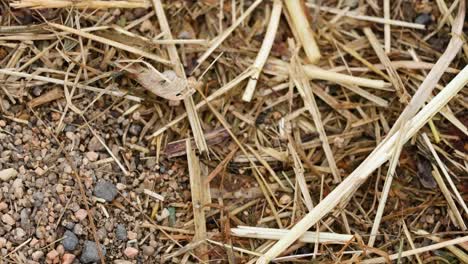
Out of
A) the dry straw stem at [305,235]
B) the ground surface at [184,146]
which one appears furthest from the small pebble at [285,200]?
the dry straw stem at [305,235]

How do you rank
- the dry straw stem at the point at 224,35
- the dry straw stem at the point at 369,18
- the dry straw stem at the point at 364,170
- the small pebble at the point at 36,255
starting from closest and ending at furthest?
the small pebble at the point at 36,255 → the dry straw stem at the point at 364,170 → the dry straw stem at the point at 224,35 → the dry straw stem at the point at 369,18

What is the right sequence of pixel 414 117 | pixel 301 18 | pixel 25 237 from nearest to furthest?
pixel 25 237 → pixel 414 117 → pixel 301 18

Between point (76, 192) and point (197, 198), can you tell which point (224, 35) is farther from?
point (76, 192)

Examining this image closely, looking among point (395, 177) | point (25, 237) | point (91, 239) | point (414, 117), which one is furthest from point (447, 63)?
point (25, 237)

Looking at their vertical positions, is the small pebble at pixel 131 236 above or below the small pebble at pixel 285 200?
below

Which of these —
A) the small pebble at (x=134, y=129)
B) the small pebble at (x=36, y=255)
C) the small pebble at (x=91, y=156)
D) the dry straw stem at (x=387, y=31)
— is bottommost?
the small pebble at (x=36, y=255)

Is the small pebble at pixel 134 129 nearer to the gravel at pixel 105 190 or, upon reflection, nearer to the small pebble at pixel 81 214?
the gravel at pixel 105 190

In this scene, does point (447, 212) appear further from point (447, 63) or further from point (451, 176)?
point (447, 63)

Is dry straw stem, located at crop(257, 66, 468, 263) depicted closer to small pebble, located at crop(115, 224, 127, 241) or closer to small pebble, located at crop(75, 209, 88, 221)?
small pebble, located at crop(115, 224, 127, 241)
